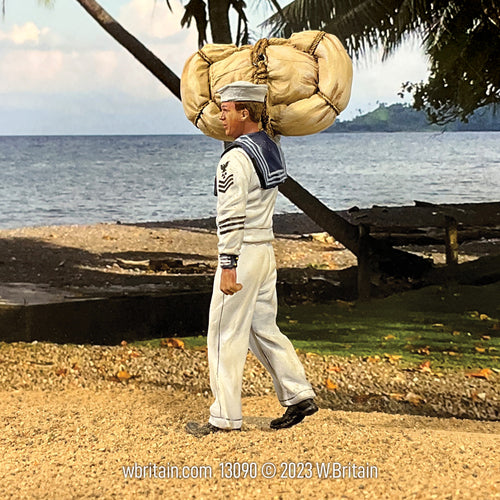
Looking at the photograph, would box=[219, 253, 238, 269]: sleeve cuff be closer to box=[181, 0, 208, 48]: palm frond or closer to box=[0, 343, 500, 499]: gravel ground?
box=[0, 343, 500, 499]: gravel ground

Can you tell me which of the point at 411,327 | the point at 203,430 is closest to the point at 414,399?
the point at 411,327

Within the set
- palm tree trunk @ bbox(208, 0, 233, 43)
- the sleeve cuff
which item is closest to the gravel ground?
the sleeve cuff

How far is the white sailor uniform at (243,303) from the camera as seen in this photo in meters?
3.51

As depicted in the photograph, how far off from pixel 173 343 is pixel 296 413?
304 cm

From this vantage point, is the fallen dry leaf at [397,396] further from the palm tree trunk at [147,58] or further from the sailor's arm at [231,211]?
the palm tree trunk at [147,58]

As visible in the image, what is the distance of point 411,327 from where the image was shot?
7.11 metres

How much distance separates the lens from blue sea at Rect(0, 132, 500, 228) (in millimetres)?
8469

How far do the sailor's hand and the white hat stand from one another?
28.6 inches

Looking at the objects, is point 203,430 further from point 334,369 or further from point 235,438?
point 334,369

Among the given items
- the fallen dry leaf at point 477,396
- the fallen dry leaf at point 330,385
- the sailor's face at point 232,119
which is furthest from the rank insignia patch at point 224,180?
the fallen dry leaf at point 477,396

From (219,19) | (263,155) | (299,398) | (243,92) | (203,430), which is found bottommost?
(203,430)

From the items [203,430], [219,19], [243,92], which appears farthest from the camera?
[219,19]

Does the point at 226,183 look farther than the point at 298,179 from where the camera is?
No

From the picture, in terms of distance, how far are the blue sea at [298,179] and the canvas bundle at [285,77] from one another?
461cm
